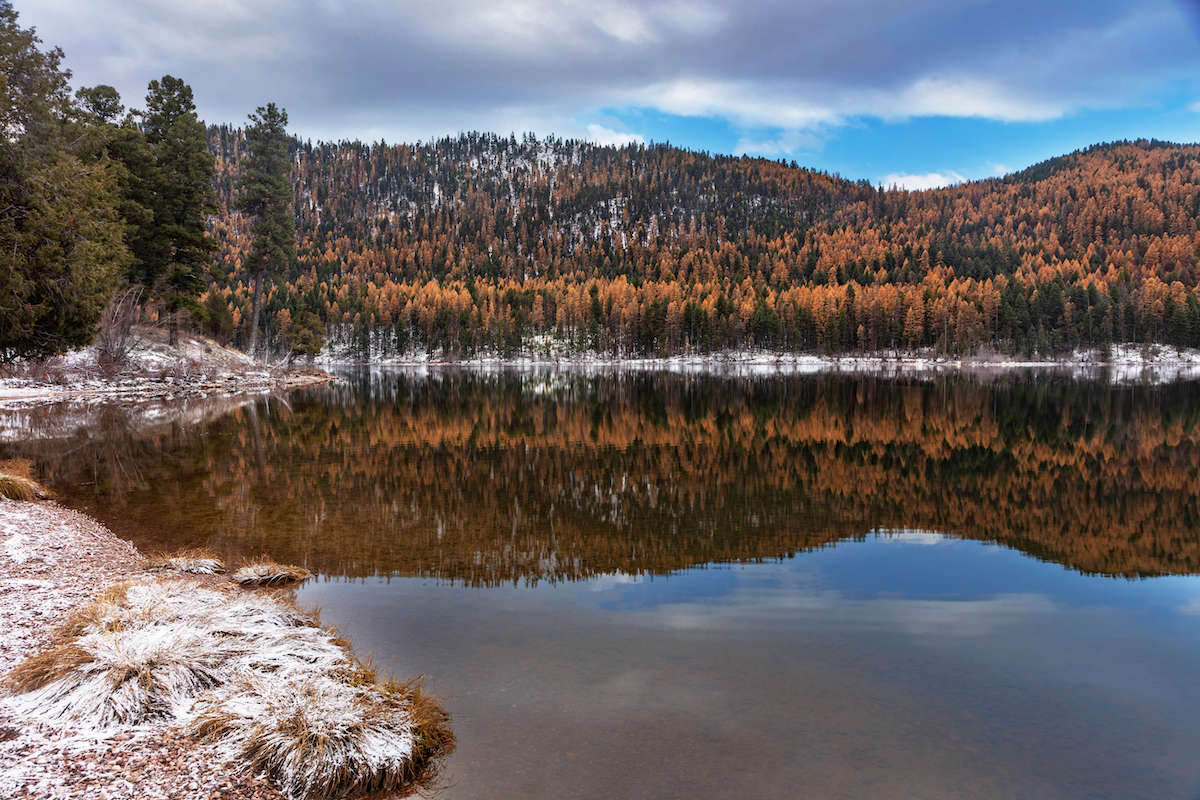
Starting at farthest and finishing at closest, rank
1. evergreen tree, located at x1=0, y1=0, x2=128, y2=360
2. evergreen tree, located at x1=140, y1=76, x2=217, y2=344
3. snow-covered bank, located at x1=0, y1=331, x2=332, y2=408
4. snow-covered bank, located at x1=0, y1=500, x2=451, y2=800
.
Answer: evergreen tree, located at x1=140, y1=76, x2=217, y2=344 → snow-covered bank, located at x1=0, y1=331, x2=332, y2=408 → evergreen tree, located at x1=0, y1=0, x2=128, y2=360 → snow-covered bank, located at x1=0, y1=500, x2=451, y2=800

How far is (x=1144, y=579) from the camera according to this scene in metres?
11.7

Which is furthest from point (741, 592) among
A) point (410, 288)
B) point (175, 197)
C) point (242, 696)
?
point (410, 288)

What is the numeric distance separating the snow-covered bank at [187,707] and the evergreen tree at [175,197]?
148 ft

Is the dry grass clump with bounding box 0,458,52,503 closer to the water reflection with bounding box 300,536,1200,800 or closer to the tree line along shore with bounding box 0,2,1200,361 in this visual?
the tree line along shore with bounding box 0,2,1200,361

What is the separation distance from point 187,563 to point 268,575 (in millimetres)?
1382

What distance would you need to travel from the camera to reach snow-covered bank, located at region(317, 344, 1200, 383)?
12494 centimetres

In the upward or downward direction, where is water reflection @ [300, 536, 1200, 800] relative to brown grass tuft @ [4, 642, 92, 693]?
downward

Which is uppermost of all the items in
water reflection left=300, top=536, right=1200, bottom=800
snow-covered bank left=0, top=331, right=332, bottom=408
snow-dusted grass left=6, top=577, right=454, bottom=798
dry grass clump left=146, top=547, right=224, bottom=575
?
snow-covered bank left=0, top=331, right=332, bottom=408

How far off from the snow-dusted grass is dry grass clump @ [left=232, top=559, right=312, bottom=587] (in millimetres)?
2957

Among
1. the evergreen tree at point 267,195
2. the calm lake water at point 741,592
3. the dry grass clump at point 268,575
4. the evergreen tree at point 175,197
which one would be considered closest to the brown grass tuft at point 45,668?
the calm lake water at point 741,592

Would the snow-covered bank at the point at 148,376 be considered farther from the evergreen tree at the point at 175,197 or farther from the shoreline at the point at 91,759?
the shoreline at the point at 91,759

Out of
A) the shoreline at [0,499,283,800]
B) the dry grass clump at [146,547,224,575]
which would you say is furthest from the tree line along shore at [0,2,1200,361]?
the shoreline at [0,499,283,800]

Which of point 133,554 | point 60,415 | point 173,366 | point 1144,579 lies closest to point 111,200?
point 60,415

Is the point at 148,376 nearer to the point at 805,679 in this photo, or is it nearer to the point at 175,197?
the point at 175,197
